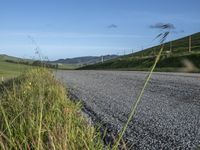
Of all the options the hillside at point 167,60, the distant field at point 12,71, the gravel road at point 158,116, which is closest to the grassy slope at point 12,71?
the distant field at point 12,71

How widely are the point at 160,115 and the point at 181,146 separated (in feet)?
10.3

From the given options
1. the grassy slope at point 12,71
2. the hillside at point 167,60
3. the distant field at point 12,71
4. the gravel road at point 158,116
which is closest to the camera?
the hillside at point 167,60

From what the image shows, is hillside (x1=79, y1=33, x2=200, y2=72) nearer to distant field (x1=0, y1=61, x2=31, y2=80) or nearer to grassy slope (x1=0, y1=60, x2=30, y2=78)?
distant field (x1=0, y1=61, x2=31, y2=80)

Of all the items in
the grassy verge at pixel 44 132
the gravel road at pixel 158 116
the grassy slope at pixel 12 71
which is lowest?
the grassy slope at pixel 12 71

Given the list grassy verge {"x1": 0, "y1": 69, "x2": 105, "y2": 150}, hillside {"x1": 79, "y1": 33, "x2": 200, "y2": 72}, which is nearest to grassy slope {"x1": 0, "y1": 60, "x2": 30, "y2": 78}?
hillside {"x1": 79, "y1": 33, "x2": 200, "y2": 72}

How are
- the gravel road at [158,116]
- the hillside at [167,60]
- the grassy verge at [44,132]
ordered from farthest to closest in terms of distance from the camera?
the gravel road at [158,116], the grassy verge at [44,132], the hillside at [167,60]

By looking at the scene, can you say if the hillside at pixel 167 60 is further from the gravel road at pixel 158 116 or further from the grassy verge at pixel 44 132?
the grassy verge at pixel 44 132

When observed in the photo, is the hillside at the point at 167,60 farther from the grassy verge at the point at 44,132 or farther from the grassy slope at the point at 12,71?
the grassy slope at the point at 12,71

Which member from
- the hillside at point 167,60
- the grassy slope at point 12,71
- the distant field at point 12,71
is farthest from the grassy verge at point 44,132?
the grassy slope at point 12,71

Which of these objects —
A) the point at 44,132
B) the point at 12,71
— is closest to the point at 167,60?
the point at 12,71

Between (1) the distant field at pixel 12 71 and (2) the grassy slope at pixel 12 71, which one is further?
(2) the grassy slope at pixel 12 71

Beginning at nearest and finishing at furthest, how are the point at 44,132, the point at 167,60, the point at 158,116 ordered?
the point at 44,132 → the point at 158,116 → the point at 167,60

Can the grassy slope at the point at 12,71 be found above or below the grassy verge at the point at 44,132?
below

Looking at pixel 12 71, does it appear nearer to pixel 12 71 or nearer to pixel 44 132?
pixel 12 71
